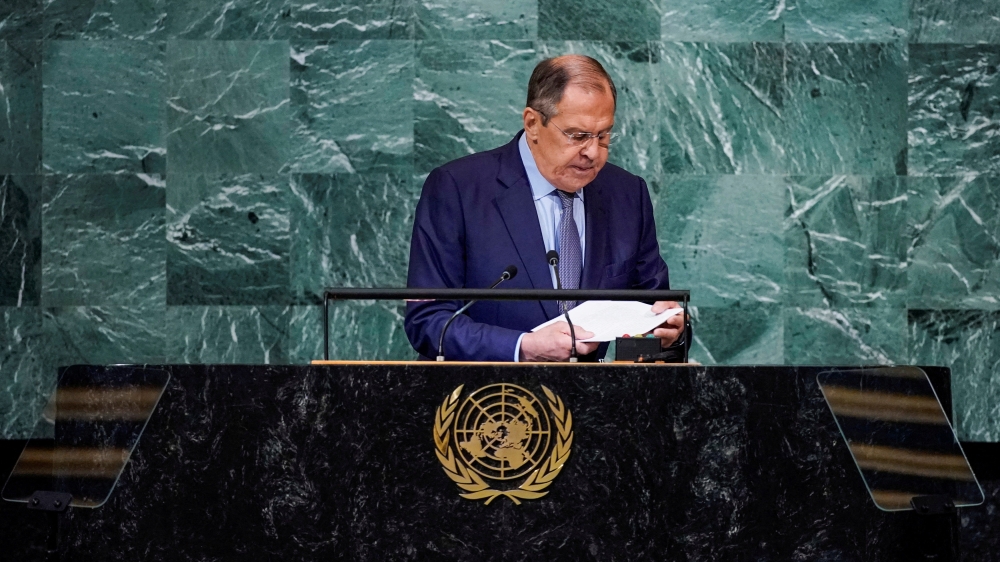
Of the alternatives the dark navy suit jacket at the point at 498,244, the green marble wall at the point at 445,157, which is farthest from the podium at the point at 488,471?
the green marble wall at the point at 445,157

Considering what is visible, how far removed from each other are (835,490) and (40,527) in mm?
3838

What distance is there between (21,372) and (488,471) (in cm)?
359

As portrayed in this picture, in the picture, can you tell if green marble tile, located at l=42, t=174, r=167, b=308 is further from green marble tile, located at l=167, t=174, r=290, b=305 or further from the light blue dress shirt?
the light blue dress shirt

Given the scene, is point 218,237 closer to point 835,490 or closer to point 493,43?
point 493,43

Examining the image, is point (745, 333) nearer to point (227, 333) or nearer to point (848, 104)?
point (848, 104)

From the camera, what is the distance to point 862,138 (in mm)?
5680

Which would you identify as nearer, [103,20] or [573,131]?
[573,131]

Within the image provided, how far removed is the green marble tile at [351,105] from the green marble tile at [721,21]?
1195 mm

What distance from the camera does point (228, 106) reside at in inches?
223

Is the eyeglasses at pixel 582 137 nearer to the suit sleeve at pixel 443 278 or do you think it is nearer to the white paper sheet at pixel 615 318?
the suit sleeve at pixel 443 278

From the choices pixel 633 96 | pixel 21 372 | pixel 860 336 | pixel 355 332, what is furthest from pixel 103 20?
pixel 860 336

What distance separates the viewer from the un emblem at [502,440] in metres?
2.69

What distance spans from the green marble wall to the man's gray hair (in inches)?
75.4

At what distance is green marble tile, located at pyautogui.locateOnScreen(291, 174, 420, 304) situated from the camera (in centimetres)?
566
